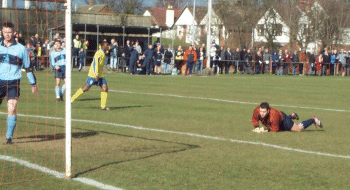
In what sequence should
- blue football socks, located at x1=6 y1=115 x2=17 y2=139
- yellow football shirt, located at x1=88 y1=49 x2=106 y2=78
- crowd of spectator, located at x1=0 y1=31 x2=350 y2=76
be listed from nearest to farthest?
blue football socks, located at x1=6 y1=115 x2=17 y2=139 < yellow football shirt, located at x1=88 y1=49 x2=106 y2=78 < crowd of spectator, located at x1=0 y1=31 x2=350 y2=76

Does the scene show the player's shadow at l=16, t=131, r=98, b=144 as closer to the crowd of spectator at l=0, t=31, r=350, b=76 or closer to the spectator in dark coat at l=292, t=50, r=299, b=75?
the crowd of spectator at l=0, t=31, r=350, b=76

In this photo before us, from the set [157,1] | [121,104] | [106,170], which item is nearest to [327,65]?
[121,104]

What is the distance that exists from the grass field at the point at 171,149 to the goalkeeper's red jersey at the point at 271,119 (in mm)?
234

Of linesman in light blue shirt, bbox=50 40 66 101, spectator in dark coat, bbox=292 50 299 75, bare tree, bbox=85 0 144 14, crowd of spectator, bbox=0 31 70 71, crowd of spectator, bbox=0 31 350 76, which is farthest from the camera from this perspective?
bare tree, bbox=85 0 144 14

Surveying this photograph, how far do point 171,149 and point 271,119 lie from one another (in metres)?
2.75

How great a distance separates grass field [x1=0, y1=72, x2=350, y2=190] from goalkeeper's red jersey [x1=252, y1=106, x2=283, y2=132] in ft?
0.77

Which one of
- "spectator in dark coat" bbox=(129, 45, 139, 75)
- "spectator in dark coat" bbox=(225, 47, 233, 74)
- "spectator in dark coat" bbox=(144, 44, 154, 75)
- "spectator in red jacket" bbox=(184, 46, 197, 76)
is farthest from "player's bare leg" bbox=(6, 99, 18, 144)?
"spectator in dark coat" bbox=(225, 47, 233, 74)

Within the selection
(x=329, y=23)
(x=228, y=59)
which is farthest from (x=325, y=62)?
(x=329, y=23)

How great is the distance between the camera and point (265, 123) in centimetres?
1067

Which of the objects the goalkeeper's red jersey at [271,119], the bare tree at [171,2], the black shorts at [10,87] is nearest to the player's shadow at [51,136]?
the black shorts at [10,87]

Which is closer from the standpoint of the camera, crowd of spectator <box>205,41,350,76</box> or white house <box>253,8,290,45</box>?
crowd of spectator <box>205,41,350,76</box>

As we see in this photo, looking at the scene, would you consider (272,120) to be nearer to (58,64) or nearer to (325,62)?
(58,64)

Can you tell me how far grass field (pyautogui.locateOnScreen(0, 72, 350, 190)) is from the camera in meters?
6.56

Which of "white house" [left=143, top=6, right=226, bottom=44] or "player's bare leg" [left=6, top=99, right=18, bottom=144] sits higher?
"white house" [left=143, top=6, right=226, bottom=44]
